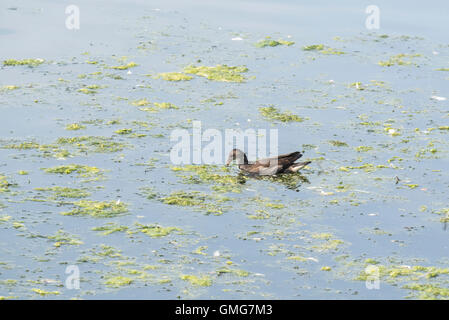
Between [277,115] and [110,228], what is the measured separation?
7408 millimetres

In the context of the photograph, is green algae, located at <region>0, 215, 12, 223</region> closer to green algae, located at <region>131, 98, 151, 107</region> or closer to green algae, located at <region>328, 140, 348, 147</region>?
green algae, located at <region>131, 98, 151, 107</region>

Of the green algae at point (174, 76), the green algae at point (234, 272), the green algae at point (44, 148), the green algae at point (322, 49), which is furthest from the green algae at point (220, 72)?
the green algae at point (234, 272)

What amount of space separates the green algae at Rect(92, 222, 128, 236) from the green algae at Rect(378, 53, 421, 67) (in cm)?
1335

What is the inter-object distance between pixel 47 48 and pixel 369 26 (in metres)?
11.0

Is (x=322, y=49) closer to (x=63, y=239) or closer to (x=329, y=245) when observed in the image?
(x=329, y=245)

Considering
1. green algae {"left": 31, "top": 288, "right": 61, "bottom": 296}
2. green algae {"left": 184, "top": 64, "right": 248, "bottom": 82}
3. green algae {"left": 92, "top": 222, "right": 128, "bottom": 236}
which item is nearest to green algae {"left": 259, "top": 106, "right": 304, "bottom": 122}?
green algae {"left": 184, "top": 64, "right": 248, "bottom": 82}

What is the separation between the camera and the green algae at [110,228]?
13.5 metres

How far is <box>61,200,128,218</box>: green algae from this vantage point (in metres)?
14.1

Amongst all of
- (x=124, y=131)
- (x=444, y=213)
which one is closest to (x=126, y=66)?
(x=124, y=131)

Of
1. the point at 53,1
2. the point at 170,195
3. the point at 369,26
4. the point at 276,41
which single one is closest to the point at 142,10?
the point at 53,1

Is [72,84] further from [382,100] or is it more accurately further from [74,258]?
[74,258]

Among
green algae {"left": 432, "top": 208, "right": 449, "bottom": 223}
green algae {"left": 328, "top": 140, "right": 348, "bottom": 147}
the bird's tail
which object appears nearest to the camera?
green algae {"left": 432, "top": 208, "right": 449, "bottom": 223}

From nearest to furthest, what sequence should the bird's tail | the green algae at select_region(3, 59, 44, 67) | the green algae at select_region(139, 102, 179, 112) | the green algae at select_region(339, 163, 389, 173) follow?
the bird's tail → the green algae at select_region(339, 163, 389, 173) → the green algae at select_region(139, 102, 179, 112) → the green algae at select_region(3, 59, 44, 67)

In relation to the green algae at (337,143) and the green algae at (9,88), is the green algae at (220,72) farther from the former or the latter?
the green algae at (337,143)
